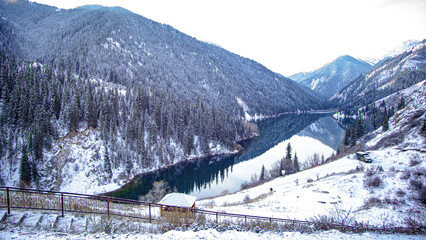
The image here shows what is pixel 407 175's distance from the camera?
2566 cm

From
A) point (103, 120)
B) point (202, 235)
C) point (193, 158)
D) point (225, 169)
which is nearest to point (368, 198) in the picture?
point (202, 235)

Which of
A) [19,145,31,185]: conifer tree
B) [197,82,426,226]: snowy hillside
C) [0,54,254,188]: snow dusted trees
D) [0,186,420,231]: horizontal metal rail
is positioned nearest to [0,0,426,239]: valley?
[197,82,426,226]: snowy hillside

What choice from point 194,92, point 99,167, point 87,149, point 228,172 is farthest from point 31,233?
point 194,92

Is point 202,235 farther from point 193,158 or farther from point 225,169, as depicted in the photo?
point 193,158

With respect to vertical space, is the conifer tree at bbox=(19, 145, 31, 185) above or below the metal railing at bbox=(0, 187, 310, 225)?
below

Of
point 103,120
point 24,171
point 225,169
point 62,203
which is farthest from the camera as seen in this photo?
point 225,169

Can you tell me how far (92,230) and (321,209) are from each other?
78.6 feet

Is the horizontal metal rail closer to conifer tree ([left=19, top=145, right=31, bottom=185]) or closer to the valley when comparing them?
the valley

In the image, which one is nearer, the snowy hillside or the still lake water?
the snowy hillside

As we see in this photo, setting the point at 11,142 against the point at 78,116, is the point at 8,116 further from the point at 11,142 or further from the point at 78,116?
the point at 78,116

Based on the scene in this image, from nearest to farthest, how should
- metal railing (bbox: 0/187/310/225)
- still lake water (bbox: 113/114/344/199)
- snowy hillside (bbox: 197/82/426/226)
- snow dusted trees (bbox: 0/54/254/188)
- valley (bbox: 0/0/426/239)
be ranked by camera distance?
metal railing (bbox: 0/187/310/225)
snowy hillside (bbox: 197/82/426/226)
valley (bbox: 0/0/426/239)
snow dusted trees (bbox: 0/54/254/188)
still lake water (bbox: 113/114/344/199)

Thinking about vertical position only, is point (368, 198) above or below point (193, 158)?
above

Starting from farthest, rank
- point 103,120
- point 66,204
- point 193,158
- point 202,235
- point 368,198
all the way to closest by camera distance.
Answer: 1. point 193,158
2. point 103,120
3. point 368,198
4. point 66,204
5. point 202,235

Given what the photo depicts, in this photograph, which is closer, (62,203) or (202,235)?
(62,203)
